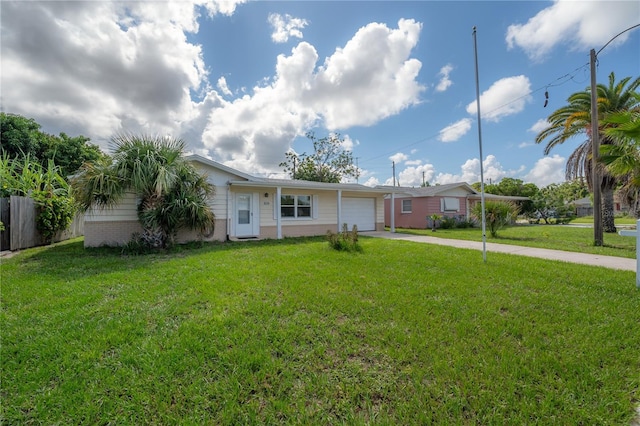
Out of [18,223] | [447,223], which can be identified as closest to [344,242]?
[18,223]

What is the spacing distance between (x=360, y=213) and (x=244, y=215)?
274 inches

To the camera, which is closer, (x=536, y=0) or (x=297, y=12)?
(x=536, y=0)

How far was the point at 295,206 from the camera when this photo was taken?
13195 millimetres

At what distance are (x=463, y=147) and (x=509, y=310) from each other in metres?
15.8

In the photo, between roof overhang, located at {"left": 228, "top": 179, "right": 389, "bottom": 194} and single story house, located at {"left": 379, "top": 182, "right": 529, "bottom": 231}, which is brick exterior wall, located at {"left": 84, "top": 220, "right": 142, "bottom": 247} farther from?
single story house, located at {"left": 379, "top": 182, "right": 529, "bottom": 231}

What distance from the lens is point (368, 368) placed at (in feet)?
8.32

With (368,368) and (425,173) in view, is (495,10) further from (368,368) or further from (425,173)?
(425,173)

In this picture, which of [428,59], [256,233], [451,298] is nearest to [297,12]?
[428,59]

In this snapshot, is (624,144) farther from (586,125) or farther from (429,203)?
(429,203)

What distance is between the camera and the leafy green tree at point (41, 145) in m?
17.2

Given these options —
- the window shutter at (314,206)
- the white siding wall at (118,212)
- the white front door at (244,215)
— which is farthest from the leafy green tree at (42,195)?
the window shutter at (314,206)

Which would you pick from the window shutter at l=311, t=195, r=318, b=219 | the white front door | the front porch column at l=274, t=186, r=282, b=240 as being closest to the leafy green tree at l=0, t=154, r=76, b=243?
the white front door

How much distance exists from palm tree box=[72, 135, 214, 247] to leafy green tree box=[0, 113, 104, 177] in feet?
39.5

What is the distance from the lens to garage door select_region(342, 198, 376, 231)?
15275 mm
